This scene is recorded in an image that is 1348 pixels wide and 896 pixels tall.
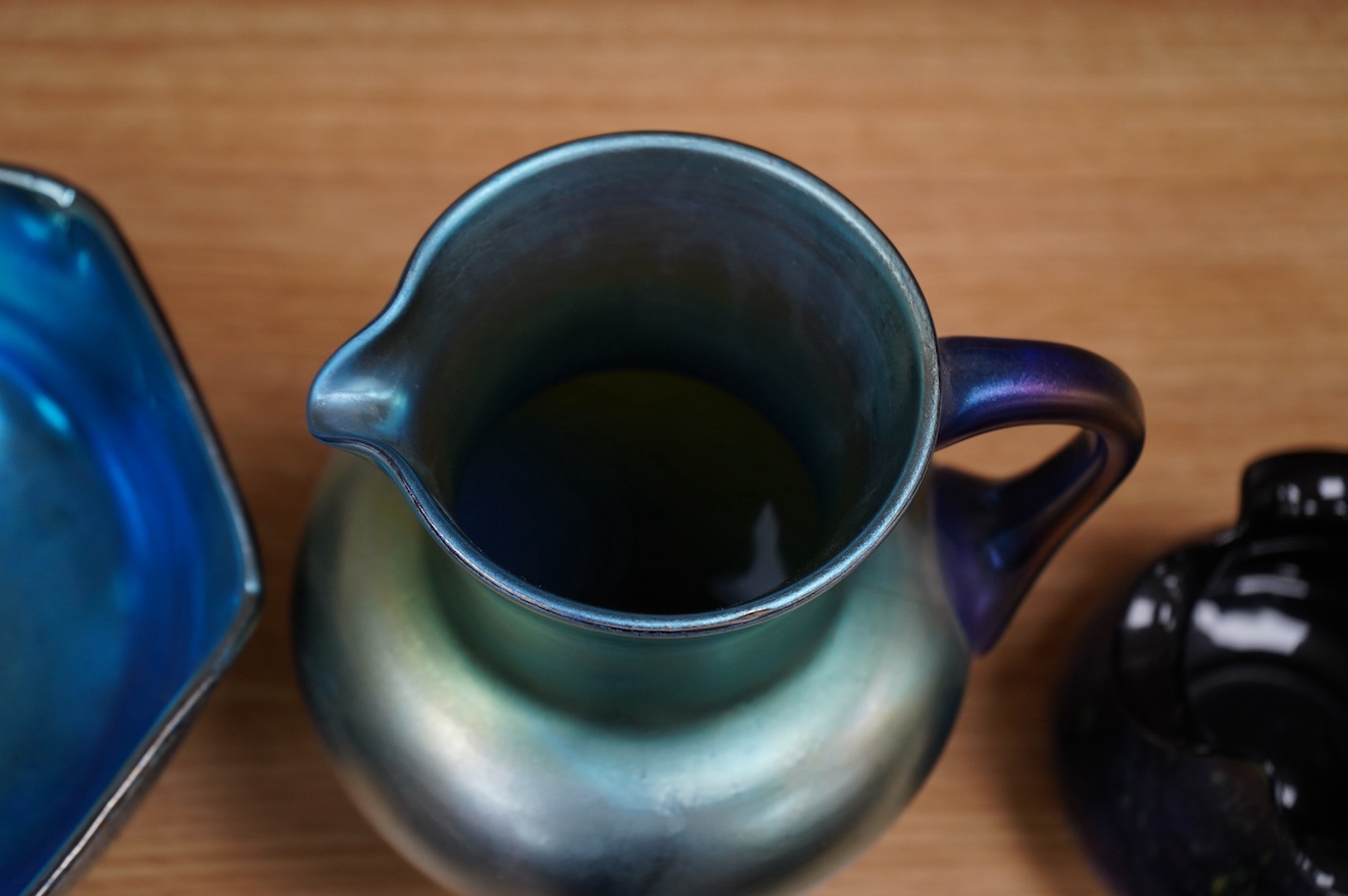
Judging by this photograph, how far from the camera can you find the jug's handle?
0.32 meters

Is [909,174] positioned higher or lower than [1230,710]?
higher

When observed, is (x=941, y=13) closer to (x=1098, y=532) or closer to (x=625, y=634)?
(x=1098, y=532)

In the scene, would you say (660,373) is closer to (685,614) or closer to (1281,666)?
(685,614)

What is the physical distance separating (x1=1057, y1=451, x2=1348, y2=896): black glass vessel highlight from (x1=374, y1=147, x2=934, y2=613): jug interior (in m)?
0.16

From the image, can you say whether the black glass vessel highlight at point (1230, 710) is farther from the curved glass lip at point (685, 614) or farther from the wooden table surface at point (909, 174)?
the curved glass lip at point (685, 614)

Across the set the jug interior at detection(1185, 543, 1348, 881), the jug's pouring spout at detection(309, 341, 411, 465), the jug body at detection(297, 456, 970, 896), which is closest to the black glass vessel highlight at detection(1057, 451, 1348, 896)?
the jug interior at detection(1185, 543, 1348, 881)

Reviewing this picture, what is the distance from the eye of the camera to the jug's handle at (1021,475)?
0.32 meters

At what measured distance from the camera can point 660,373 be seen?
0.40 meters

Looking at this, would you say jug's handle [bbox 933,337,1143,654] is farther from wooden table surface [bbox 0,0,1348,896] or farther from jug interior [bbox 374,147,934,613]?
wooden table surface [bbox 0,0,1348,896]

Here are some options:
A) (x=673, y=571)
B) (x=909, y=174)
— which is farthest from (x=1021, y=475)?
(x=909, y=174)

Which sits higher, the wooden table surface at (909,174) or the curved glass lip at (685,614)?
the curved glass lip at (685,614)

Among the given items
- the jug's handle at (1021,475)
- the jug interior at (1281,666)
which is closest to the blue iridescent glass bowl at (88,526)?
the jug's handle at (1021,475)

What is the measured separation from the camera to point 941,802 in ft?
1.69

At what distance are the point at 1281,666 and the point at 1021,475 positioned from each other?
19 centimetres
